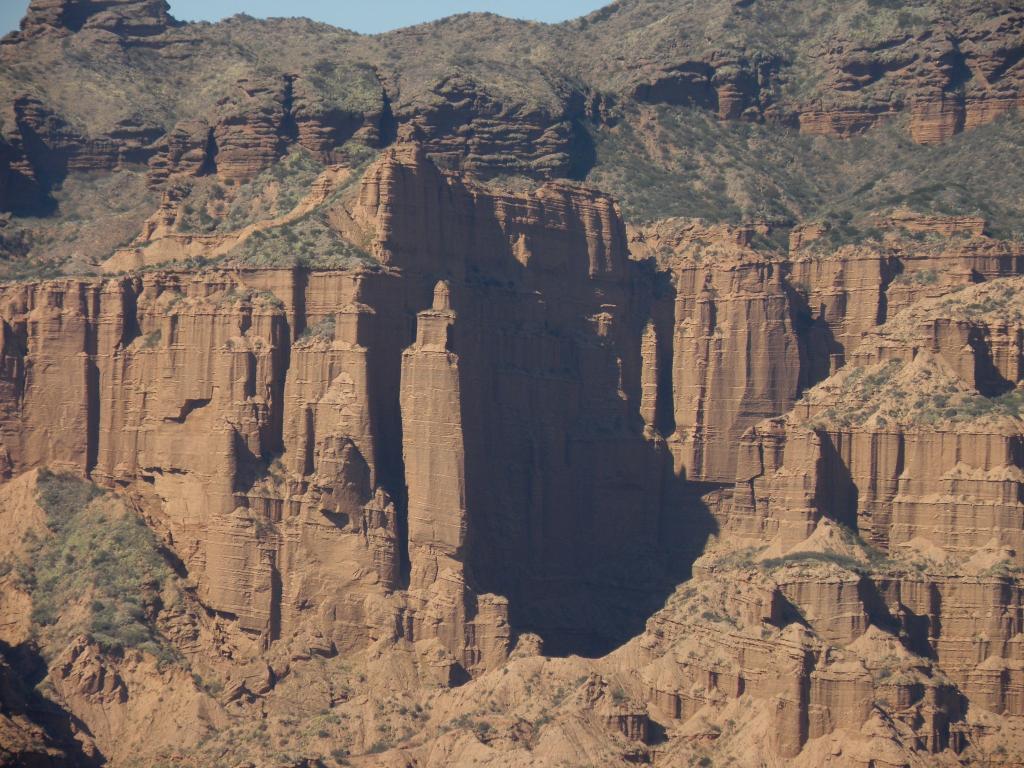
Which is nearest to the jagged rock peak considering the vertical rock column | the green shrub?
the green shrub

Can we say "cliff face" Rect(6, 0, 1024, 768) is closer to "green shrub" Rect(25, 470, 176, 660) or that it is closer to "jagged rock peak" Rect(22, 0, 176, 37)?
"green shrub" Rect(25, 470, 176, 660)

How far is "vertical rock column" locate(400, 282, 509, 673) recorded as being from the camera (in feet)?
320

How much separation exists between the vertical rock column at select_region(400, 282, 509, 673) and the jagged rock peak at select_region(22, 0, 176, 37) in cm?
3784

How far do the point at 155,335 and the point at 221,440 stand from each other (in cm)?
620

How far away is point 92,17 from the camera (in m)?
133

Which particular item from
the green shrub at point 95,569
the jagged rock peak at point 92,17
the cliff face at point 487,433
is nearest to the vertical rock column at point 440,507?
the cliff face at point 487,433

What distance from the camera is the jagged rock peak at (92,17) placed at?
13188 cm

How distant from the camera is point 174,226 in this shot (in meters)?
112

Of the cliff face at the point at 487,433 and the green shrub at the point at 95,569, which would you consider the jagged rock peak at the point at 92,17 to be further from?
the green shrub at the point at 95,569

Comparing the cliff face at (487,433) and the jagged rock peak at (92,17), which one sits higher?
the jagged rock peak at (92,17)

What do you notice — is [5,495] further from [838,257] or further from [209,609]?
[838,257]

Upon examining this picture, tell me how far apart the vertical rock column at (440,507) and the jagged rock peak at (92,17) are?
37844mm

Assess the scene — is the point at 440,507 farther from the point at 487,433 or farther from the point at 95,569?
the point at 95,569

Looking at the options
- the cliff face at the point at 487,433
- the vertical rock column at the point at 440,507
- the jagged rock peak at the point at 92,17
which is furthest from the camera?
the jagged rock peak at the point at 92,17
